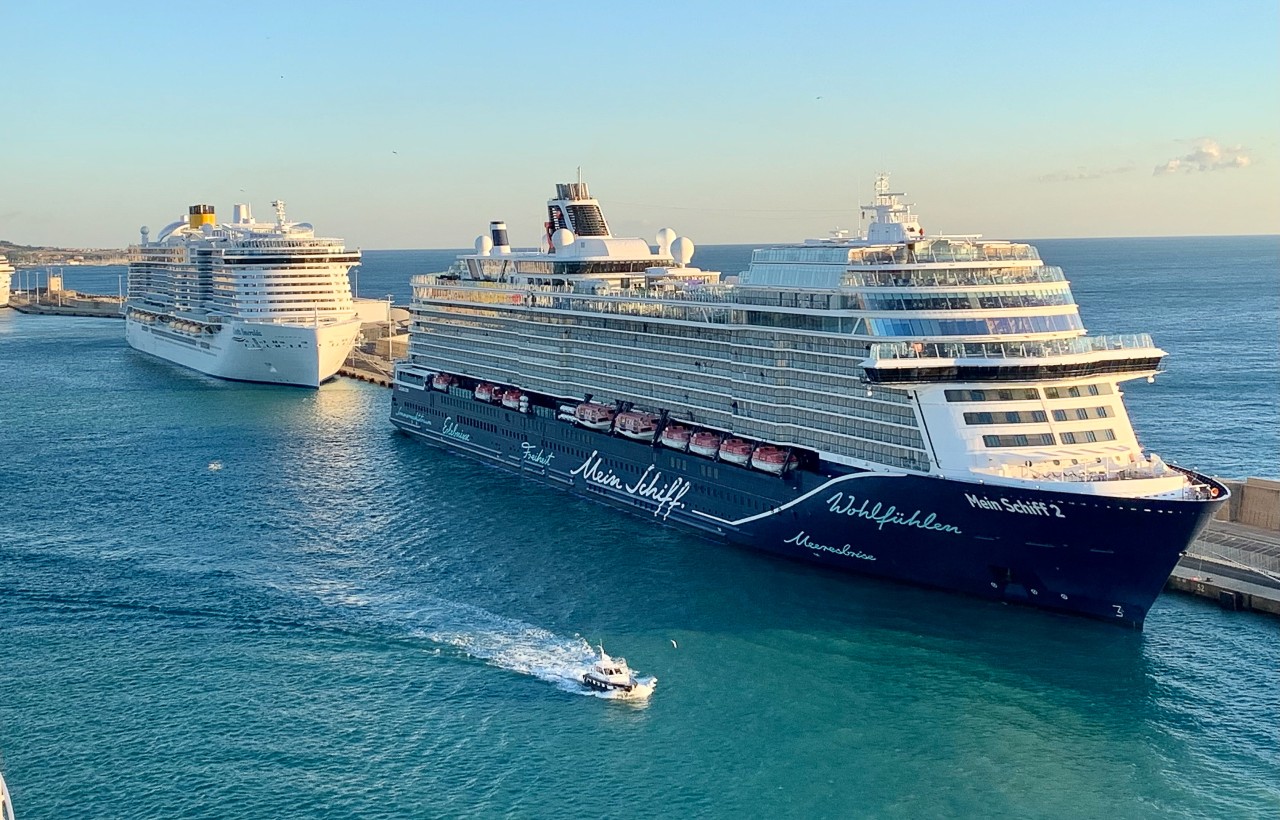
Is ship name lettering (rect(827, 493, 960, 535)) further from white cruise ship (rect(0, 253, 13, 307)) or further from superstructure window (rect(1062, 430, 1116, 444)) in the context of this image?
white cruise ship (rect(0, 253, 13, 307))

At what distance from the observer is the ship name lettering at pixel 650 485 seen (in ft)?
142

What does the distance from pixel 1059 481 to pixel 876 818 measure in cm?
1225

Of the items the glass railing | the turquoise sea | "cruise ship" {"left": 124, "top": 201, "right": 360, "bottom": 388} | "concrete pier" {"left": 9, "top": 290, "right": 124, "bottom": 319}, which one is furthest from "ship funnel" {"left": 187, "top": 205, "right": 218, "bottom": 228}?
the glass railing

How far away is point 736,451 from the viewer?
40469 mm

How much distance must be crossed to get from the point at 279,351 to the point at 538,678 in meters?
55.4

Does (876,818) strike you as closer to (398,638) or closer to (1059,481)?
(1059,481)

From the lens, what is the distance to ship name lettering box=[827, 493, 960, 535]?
1346 inches

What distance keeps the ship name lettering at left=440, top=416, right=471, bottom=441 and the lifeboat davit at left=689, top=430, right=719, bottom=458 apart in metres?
17.4

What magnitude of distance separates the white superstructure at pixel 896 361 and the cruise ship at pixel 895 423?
0.07 meters

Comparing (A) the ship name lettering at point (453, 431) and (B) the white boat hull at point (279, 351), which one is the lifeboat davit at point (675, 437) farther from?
(B) the white boat hull at point (279, 351)

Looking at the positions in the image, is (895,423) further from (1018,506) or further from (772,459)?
(772,459)

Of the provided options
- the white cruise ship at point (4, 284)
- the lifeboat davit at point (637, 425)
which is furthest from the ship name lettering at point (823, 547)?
the white cruise ship at point (4, 284)

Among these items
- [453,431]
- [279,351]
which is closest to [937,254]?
[453,431]

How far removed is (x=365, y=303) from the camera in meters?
124
